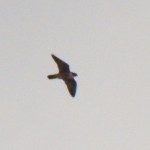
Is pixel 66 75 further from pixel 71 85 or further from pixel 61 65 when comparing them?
pixel 71 85

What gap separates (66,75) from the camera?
36781 mm

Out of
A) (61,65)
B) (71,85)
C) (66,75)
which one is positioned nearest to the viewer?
(61,65)

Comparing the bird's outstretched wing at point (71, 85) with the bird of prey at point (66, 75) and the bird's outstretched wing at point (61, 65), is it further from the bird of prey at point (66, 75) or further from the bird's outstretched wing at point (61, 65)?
the bird's outstretched wing at point (61, 65)

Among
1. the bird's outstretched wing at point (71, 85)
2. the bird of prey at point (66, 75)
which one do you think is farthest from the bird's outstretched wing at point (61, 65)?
the bird's outstretched wing at point (71, 85)

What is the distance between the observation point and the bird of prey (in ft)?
118

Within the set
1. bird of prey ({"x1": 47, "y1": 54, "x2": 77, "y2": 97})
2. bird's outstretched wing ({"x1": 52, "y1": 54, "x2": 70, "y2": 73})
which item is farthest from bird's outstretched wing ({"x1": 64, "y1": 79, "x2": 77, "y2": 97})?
bird's outstretched wing ({"x1": 52, "y1": 54, "x2": 70, "y2": 73})

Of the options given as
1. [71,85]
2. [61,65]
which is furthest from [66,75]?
[71,85]

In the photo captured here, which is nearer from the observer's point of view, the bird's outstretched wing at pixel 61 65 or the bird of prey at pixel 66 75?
the bird's outstretched wing at pixel 61 65

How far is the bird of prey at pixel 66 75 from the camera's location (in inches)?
1412

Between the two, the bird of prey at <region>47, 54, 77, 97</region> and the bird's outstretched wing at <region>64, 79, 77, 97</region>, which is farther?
the bird's outstretched wing at <region>64, 79, 77, 97</region>

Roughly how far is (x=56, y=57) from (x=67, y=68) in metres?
1.25

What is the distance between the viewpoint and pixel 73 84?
37562 mm

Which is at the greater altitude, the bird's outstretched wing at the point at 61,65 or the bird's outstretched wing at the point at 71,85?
the bird's outstretched wing at the point at 61,65

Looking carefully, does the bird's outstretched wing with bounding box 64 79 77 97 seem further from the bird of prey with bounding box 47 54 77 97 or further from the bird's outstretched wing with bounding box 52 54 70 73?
the bird's outstretched wing with bounding box 52 54 70 73
